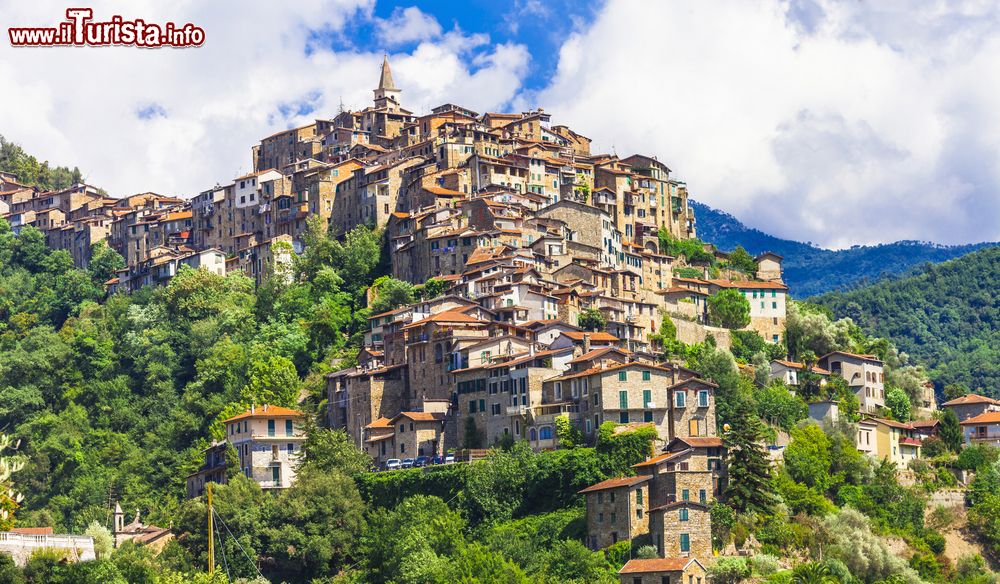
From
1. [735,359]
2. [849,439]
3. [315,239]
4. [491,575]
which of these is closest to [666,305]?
[735,359]

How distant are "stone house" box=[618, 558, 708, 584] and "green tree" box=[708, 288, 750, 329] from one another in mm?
39384

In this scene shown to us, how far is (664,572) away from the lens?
66.2 m

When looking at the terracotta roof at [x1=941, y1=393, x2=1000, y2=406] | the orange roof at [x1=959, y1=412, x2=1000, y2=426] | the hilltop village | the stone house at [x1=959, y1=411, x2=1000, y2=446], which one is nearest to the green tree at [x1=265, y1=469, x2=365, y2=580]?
the hilltop village

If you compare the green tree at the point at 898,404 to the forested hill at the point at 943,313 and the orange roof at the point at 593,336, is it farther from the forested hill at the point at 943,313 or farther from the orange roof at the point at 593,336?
the forested hill at the point at 943,313

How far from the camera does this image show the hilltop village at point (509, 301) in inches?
3039

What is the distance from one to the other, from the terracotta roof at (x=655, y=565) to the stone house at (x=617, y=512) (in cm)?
240

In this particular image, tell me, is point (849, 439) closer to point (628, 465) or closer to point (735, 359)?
point (735, 359)

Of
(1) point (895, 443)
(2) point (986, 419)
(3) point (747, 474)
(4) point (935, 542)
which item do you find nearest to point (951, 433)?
(2) point (986, 419)

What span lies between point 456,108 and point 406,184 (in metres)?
21.9

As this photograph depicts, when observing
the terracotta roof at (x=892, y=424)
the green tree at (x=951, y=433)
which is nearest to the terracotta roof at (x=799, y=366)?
the terracotta roof at (x=892, y=424)

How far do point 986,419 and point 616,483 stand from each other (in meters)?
33.3

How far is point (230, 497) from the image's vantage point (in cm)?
8019

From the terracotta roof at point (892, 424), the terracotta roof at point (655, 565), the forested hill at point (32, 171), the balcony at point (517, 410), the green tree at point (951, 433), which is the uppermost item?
the forested hill at point (32, 171)

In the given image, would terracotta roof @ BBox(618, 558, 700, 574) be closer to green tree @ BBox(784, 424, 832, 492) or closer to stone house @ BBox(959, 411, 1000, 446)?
green tree @ BBox(784, 424, 832, 492)
